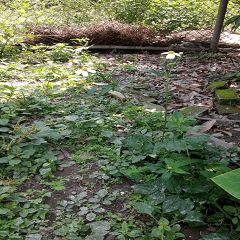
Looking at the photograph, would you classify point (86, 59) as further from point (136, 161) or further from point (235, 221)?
point (235, 221)

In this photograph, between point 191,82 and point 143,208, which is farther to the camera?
point 191,82

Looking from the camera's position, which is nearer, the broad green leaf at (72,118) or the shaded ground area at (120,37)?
the broad green leaf at (72,118)

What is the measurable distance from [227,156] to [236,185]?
104 cm

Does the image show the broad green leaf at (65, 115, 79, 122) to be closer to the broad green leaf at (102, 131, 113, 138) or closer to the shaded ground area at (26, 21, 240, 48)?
the broad green leaf at (102, 131, 113, 138)

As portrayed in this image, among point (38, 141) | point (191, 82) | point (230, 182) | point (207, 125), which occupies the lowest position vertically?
point (38, 141)

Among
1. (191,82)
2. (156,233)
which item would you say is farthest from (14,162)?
(191,82)

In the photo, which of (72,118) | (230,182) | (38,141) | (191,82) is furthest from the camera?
(191,82)

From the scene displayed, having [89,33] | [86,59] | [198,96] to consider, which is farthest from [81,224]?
[89,33]

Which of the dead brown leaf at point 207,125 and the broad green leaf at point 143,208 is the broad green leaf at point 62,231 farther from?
the dead brown leaf at point 207,125

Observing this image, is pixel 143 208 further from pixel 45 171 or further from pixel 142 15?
pixel 142 15

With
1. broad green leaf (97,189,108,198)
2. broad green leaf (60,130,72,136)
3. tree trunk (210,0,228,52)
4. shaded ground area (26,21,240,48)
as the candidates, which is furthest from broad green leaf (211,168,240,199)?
shaded ground area (26,21,240,48)

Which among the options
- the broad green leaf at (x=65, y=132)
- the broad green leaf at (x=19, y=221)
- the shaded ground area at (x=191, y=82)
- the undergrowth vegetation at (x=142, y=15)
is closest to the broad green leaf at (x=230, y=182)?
the broad green leaf at (x=19, y=221)

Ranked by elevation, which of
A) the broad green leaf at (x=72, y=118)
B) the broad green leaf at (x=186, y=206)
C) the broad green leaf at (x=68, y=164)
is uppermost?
the broad green leaf at (x=186, y=206)

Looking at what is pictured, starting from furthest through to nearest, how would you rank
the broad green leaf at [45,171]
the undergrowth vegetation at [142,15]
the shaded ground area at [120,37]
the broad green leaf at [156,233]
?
the undergrowth vegetation at [142,15] < the shaded ground area at [120,37] < the broad green leaf at [45,171] < the broad green leaf at [156,233]
